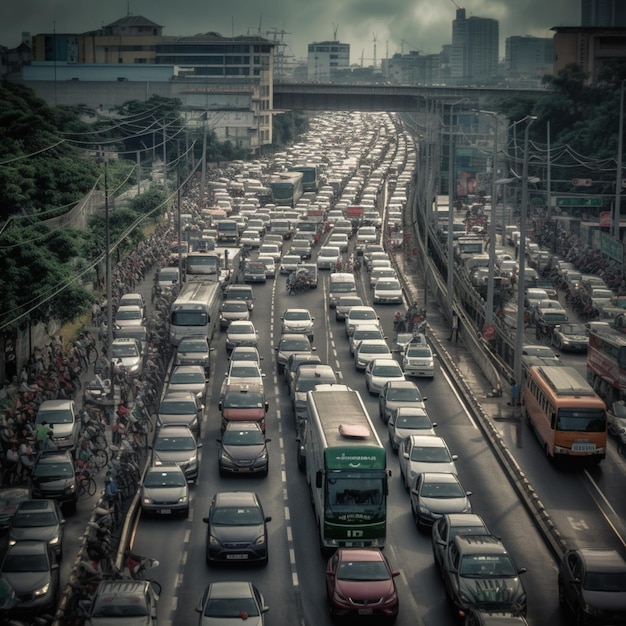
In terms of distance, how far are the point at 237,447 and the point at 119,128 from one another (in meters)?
114

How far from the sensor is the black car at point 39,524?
29.7 meters

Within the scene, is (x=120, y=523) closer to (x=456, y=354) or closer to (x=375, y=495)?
(x=375, y=495)

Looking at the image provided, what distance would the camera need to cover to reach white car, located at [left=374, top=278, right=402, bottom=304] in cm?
6662

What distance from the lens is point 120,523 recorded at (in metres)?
32.5

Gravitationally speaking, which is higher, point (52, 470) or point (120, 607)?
point (120, 607)

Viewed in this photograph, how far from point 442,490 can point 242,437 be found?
23.8 ft

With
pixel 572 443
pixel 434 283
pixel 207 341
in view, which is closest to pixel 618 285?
pixel 434 283

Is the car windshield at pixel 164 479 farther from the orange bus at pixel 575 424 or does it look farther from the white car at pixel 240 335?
the white car at pixel 240 335

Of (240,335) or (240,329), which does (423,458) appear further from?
(240,329)

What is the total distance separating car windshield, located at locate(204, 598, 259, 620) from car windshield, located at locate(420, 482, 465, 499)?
28.6ft

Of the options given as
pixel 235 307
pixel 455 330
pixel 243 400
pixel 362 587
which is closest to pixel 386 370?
pixel 243 400

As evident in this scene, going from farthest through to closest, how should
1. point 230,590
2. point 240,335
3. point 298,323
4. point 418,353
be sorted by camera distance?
point 298,323 < point 240,335 < point 418,353 < point 230,590

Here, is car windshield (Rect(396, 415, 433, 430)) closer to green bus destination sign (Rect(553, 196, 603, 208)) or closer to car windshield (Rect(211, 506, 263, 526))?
car windshield (Rect(211, 506, 263, 526))

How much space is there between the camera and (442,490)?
3247cm
